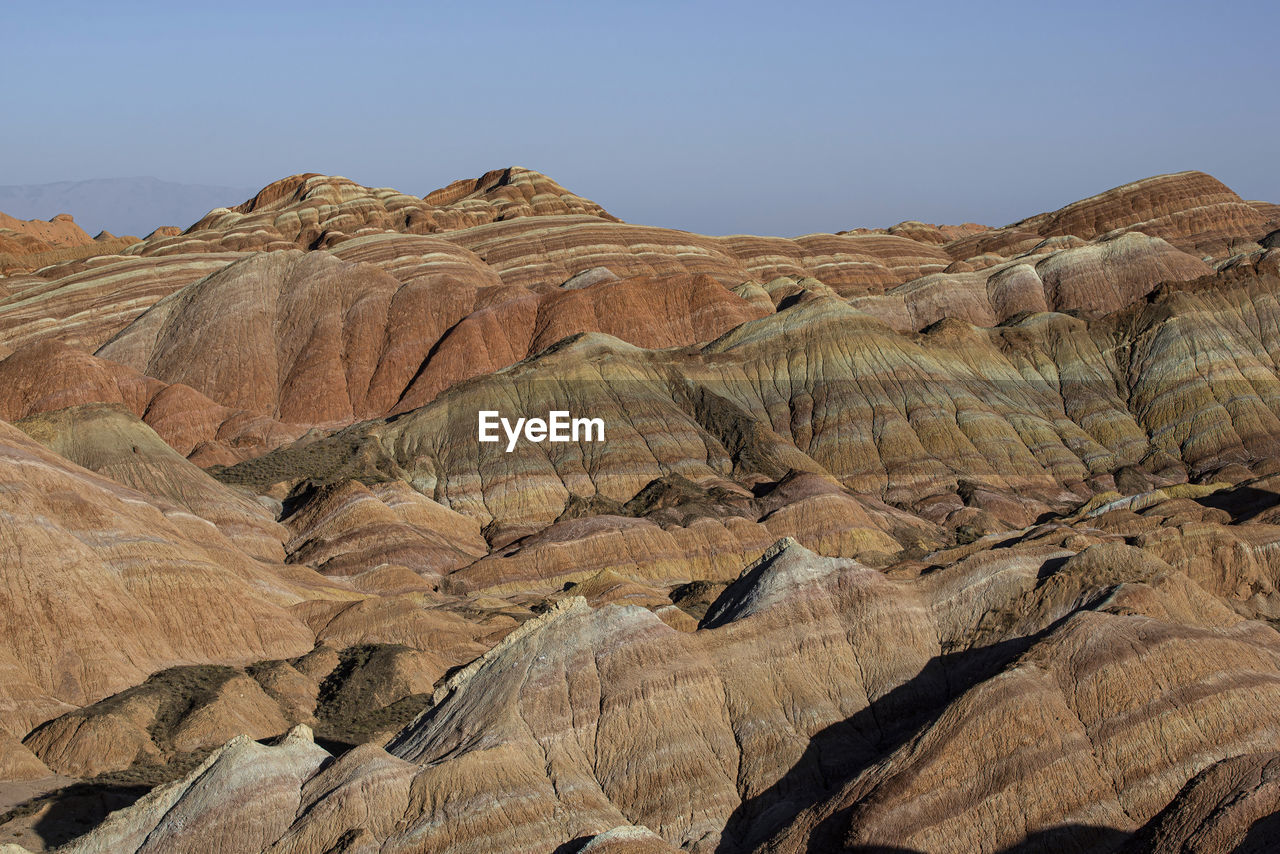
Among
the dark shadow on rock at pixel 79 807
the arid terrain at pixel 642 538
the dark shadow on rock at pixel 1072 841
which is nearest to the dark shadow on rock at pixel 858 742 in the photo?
the arid terrain at pixel 642 538

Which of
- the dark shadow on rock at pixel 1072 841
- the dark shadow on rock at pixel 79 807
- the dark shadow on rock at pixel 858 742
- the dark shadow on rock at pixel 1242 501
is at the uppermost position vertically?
the dark shadow on rock at pixel 1072 841

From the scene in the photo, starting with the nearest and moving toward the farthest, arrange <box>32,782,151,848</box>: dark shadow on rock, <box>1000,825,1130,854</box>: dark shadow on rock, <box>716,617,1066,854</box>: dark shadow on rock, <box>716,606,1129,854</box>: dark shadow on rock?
<box>1000,825,1130,854</box>: dark shadow on rock, <box>716,606,1129,854</box>: dark shadow on rock, <box>716,617,1066,854</box>: dark shadow on rock, <box>32,782,151,848</box>: dark shadow on rock

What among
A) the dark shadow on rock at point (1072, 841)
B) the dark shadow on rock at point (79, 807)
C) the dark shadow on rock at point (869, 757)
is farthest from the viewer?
the dark shadow on rock at point (79, 807)

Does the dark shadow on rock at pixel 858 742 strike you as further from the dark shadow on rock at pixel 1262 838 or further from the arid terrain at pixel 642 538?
the dark shadow on rock at pixel 1262 838

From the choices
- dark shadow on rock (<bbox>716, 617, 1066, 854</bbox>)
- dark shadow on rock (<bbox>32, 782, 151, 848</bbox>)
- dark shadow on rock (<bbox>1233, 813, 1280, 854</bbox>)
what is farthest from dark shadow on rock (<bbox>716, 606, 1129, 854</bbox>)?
dark shadow on rock (<bbox>32, 782, 151, 848</bbox>)

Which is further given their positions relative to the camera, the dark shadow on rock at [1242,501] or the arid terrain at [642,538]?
the dark shadow on rock at [1242,501]

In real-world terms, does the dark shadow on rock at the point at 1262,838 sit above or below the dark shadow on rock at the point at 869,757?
above

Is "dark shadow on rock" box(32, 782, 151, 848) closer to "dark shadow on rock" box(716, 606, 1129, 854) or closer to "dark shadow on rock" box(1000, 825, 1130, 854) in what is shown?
"dark shadow on rock" box(716, 606, 1129, 854)
